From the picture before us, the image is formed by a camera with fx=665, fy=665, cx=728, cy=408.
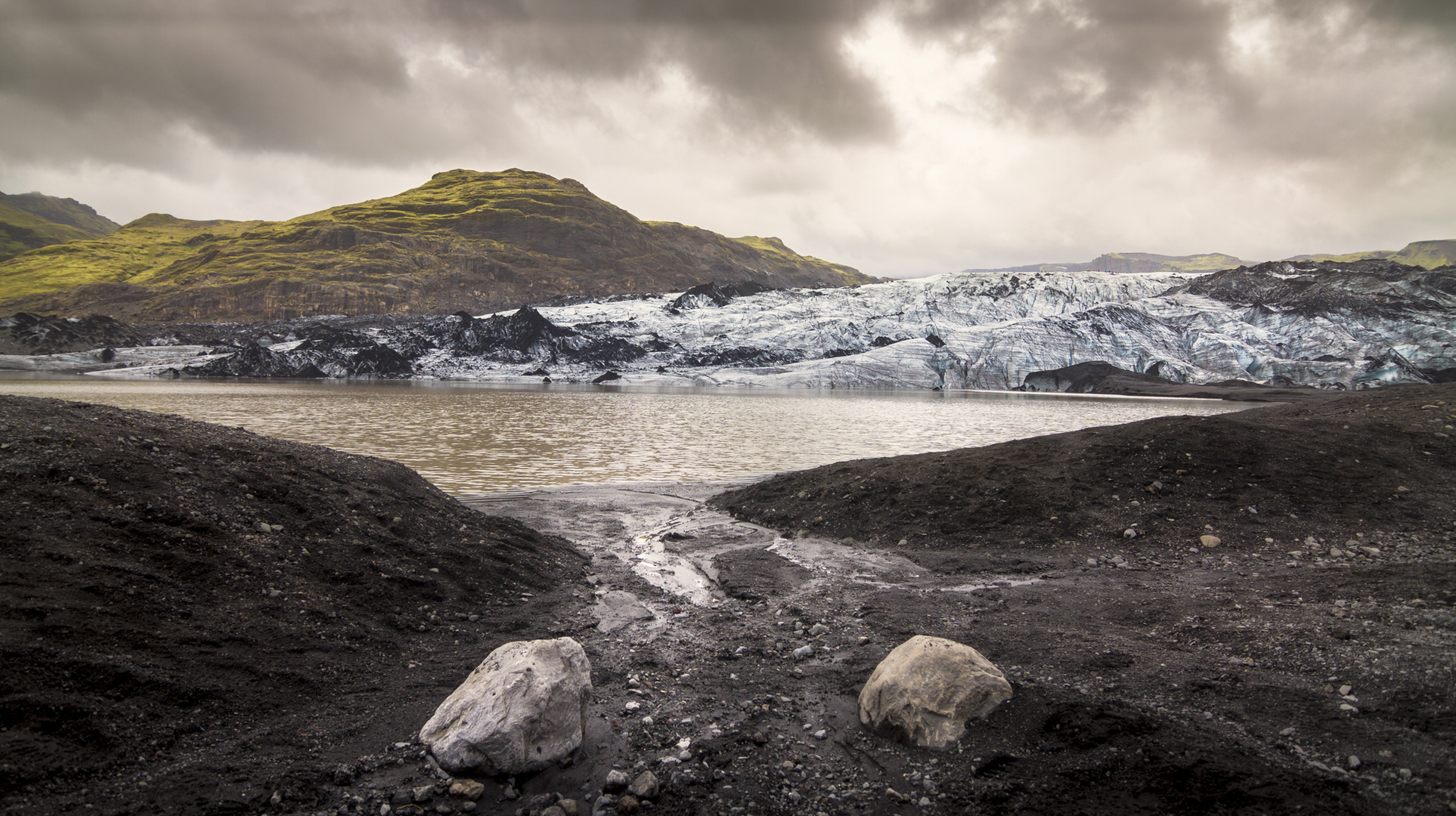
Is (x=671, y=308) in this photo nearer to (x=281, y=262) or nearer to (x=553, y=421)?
(x=553, y=421)

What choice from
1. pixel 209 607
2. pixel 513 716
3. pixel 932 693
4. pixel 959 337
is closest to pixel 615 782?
pixel 513 716

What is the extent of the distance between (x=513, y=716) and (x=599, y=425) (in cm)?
2231

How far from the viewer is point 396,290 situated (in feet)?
359

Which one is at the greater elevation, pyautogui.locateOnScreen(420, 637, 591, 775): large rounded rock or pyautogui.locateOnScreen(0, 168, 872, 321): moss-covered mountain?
pyautogui.locateOnScreen(0, 168, 872, 321): moss-covered mountain

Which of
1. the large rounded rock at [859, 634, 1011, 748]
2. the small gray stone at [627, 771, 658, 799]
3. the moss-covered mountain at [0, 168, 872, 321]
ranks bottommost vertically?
the small gray stone at [627, 771, 658, 799]

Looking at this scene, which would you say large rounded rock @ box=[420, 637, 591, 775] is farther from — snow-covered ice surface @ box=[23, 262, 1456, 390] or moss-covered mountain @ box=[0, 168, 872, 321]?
moss-covered mountain @ box=[0, 168, 872, 321]

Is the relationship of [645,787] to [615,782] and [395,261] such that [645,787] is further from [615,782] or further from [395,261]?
[395,261]

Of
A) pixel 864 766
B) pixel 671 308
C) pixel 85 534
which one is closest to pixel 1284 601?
pixel 864 766

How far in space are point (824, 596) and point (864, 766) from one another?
10.3ft

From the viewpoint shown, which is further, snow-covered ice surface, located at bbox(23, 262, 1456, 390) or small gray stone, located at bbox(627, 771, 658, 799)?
snow-covered ice surface, located at bbox(23, 262, 1456, 390)

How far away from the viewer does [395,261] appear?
120062mm

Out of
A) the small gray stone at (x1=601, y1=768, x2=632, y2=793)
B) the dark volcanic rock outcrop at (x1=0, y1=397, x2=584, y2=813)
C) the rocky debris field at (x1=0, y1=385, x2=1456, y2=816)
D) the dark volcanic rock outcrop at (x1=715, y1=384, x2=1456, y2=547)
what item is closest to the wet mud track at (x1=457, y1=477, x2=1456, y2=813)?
the rocky debris field at (x1=0, y1=385, x2=1456, y2=816)

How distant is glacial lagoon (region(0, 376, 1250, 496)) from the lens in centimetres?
1612

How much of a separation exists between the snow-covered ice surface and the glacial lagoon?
720 inches
